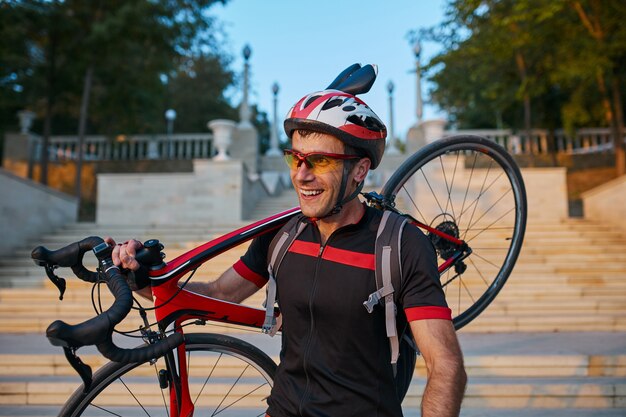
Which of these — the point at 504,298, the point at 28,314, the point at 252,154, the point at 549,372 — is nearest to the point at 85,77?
the point at 252,154

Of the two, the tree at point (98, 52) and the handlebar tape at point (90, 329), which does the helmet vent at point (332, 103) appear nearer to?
the handlebar tape at point (90, 329)

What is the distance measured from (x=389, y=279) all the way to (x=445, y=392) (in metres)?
0.39

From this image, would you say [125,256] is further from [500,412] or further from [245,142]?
[245,142]

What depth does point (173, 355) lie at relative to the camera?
2.16 m

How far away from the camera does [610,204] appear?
35.4 ft

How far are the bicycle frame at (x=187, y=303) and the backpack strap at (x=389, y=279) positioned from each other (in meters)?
0.55

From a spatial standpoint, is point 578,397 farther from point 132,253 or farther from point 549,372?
point 132,253

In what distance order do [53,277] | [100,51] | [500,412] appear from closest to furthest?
[53,277], [500,412], [100,51]

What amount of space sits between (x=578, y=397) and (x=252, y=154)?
57.1 feet

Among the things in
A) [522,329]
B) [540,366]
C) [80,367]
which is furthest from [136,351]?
[522,329]

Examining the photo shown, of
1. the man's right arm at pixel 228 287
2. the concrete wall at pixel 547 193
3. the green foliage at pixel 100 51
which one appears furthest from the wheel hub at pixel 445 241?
the green foliage at pixel 100 51

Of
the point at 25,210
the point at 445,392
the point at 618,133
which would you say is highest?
the point at 618,133

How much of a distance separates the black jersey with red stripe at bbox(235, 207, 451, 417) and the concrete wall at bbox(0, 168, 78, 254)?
9.71m

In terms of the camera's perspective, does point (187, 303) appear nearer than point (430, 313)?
No
